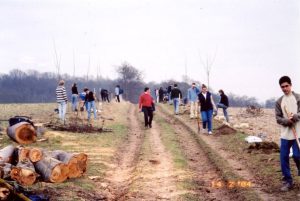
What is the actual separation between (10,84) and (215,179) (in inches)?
4798

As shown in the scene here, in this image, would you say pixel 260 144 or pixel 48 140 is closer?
pixel 260 144

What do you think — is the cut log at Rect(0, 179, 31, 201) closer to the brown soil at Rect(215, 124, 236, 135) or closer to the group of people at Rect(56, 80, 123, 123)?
the brown soil at Rect(215, 124, 236, 135)

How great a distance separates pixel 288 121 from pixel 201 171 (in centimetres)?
366

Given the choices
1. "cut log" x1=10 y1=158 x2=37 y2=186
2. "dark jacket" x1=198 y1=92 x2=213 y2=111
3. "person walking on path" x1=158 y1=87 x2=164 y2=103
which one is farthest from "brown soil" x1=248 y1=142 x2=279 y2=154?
"person walking on path" x1=158 y1=87 x2=164 y2=103

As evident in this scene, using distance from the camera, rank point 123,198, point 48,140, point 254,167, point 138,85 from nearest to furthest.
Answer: point 123,198
point 254,167
point 48,140
point 138,85

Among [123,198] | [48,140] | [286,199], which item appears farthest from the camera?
[48,140]

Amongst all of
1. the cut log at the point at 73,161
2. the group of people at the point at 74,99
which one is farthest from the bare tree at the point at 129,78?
the cut log at the point at 73,161

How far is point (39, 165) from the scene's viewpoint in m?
10.2

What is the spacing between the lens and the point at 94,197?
30.9ft

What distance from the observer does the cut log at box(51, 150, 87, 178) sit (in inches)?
421

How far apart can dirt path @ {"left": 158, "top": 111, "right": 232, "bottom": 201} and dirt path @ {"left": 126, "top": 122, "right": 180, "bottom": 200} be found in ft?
1.85

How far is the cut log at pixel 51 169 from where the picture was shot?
10.1 metres

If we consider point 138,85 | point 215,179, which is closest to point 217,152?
point 215,179

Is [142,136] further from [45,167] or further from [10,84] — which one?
[10,84]
